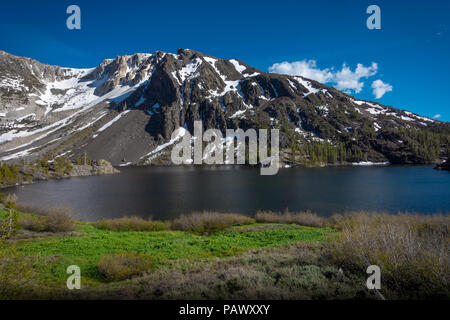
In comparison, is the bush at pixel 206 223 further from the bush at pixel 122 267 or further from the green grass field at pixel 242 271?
the bush at pixel 122 267

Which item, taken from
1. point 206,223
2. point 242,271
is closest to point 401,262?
point 242,271

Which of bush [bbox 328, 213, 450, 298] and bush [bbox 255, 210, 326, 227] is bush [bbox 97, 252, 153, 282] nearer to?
bush [bbox 328, 213, 450, 298]

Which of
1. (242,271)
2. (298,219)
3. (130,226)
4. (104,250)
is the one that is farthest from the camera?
(298,219)

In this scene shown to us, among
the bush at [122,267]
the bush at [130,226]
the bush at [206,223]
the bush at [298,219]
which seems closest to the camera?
the bush at [122,267]

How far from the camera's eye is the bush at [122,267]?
34.9 feet

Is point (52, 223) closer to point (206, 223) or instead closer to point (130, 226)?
point (130, 226)

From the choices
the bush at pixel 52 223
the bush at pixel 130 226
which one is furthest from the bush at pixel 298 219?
the bush at pixel 52 223

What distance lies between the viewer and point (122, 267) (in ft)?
36.1

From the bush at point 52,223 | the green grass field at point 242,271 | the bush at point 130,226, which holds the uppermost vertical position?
the green grass field at point 242,271

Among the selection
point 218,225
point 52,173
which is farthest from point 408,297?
point 52,173

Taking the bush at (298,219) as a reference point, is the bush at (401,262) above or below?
above
